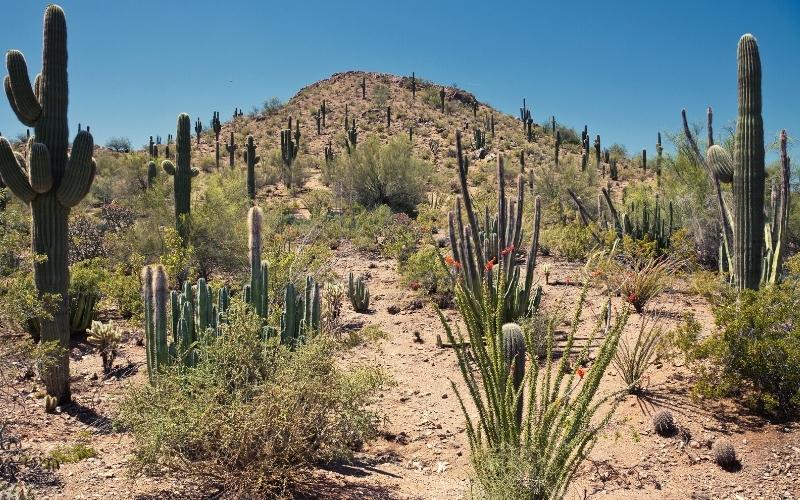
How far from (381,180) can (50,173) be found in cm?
1946

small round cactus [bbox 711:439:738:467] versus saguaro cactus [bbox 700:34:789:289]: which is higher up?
saguaro cactus [bbox 700:34:789:289]

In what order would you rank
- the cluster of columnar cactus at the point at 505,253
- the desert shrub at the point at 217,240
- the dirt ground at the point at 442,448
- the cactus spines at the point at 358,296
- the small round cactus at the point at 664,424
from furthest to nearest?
the desert shrub at the point at 217,240, the cactus spines at the point at 358,296, the cluster of columnar cactus at the point at 505,253, the small round cactus at the point at 664,424, the dirt ground at the point at 442,448

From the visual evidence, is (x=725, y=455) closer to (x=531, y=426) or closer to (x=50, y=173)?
(x=531, y=426)

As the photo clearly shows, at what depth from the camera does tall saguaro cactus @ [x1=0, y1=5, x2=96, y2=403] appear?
7.86 m

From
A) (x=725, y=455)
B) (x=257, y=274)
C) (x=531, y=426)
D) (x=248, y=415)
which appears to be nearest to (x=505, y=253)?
(x=257, y=274)

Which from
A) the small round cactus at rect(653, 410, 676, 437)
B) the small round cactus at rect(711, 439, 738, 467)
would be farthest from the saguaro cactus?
the small round cactus at rect(711, 439, 738, 467)

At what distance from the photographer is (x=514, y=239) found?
907 cm

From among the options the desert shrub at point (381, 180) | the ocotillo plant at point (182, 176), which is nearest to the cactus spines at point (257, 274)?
the ocotillo plant at point (182, 176)

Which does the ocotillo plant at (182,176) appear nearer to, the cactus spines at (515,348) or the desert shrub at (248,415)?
the desert shrub at (248,415)

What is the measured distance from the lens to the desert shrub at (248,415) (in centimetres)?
490

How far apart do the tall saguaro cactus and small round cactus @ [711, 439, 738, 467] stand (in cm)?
752

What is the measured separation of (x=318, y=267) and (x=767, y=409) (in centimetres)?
863

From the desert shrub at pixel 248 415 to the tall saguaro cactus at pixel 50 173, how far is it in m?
2.86

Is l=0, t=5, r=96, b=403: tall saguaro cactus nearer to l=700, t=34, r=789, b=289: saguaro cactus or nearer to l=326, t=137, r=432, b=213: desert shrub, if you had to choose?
l=700, t=34, r=789, b=289: saguaro cactus
